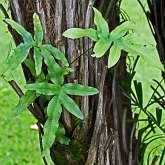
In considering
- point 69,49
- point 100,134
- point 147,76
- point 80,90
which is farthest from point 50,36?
point 147,76

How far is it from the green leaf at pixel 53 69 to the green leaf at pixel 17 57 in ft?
0.15

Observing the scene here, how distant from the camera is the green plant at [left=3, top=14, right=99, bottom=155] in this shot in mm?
1233

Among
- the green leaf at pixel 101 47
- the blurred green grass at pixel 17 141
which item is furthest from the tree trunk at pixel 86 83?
the blurred green grass at pixel 17 141

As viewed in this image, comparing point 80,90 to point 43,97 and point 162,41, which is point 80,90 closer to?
point 43,97

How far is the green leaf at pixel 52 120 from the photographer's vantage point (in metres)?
1.24

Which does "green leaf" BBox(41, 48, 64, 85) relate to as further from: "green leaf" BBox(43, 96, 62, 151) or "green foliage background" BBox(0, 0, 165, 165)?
"green foliage background" BBox(0, 0, 165, 165)

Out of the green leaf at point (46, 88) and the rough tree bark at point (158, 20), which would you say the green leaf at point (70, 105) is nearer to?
the green leaf at point (46, 88)

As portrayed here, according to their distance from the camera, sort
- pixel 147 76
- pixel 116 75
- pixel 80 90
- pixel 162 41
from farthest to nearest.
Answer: pixel 147 76 < pixel 162 41 < pixel 116 75 < pixel 80 90

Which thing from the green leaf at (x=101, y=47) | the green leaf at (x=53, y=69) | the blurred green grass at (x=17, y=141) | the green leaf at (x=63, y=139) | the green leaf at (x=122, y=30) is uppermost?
the green leaf at (x=122, y=30)

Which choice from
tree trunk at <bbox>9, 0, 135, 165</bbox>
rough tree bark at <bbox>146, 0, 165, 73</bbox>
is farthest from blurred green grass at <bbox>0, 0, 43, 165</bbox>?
tree trunk at <bbox>9, 0, 135, 165</bbox>

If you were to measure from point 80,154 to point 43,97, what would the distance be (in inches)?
7.8

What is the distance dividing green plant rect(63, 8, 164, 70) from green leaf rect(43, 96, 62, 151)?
→ 0.51ft

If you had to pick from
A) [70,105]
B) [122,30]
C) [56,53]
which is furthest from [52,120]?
[122,30]

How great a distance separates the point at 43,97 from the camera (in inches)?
52.3
